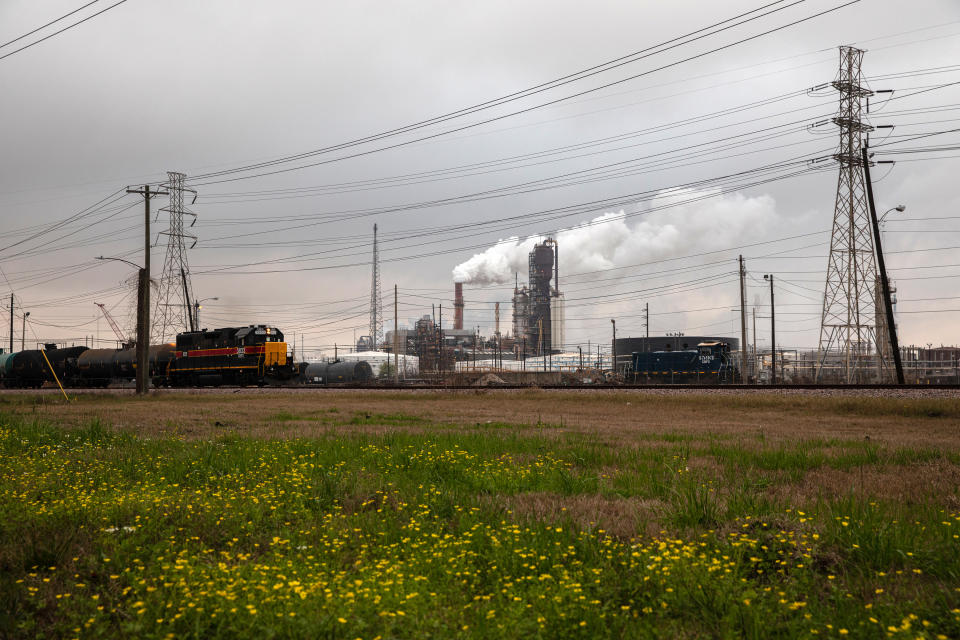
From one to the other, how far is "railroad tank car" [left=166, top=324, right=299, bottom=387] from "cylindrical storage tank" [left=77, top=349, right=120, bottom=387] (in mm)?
6459

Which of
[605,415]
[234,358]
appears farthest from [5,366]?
[605,415]

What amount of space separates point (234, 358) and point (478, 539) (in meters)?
40.0

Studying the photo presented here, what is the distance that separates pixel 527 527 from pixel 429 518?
A: 48.6 inches

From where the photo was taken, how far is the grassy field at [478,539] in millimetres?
4434

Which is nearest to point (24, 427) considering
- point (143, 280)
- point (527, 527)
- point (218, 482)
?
point (218, 482)

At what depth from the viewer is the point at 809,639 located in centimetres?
399

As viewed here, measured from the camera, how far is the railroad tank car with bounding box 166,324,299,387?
42.0m

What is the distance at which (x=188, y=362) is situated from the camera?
44.8 meters

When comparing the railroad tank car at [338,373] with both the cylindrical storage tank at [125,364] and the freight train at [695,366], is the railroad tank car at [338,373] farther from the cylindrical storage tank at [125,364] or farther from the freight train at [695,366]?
the freight train at [695,366]

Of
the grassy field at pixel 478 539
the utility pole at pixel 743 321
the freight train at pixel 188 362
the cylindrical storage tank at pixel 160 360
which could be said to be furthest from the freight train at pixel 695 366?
the grassy field at pixel 478 539

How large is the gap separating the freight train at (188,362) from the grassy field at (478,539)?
3076cm

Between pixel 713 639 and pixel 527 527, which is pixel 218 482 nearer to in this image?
pixel 527 527

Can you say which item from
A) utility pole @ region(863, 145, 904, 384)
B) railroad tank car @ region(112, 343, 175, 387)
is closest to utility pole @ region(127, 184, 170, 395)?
railroad tank car @ region(112, 343, 175, 387)

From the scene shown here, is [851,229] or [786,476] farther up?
[851,229]
